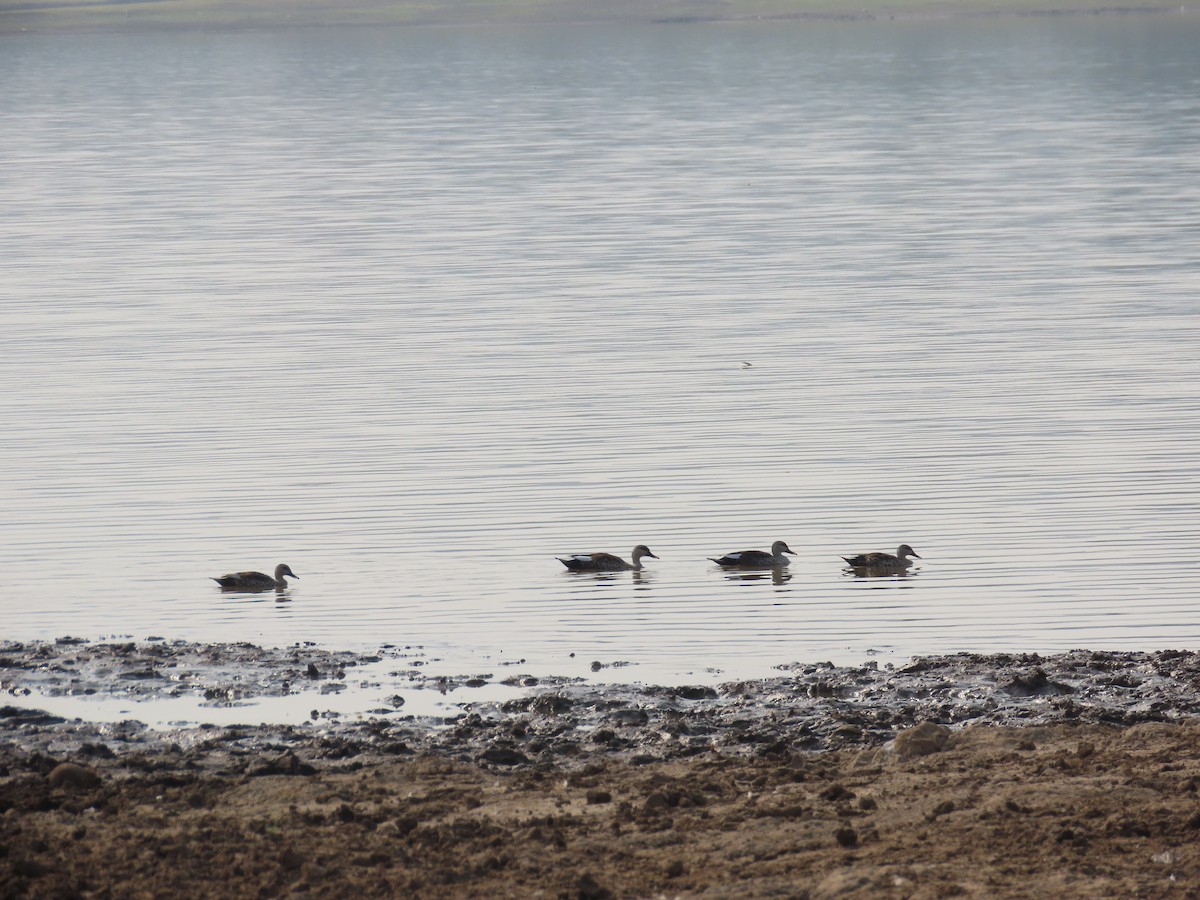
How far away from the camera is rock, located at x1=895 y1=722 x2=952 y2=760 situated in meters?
11.5

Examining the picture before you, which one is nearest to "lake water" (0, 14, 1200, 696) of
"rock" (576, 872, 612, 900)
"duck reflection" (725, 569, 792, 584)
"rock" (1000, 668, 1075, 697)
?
"duck reflection" (725, 569, 792, 584)

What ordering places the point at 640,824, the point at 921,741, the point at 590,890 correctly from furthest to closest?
1. the point at 921,741
2. the point at 640,824
3. the point at 590,890

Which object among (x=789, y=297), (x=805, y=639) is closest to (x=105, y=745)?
(x=805, y=639)

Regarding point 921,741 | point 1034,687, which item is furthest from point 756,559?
point 921,741

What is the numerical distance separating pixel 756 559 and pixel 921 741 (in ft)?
17.3

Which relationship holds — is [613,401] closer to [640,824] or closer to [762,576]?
[762,576]

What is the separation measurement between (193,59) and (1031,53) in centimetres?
7146

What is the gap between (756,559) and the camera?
1667cm

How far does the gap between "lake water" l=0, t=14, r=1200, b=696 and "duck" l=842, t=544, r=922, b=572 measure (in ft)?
0.66

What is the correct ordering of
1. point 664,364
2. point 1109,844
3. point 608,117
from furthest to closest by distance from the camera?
point 608,117 < point 664,364 < point 1109,844

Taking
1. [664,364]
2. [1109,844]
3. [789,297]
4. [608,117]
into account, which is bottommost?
[1109,844]

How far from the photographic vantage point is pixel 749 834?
10.0 m

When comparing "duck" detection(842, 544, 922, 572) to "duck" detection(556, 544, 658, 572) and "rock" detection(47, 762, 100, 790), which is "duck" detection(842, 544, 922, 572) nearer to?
"duck" detection(556, 544, 658, 572)

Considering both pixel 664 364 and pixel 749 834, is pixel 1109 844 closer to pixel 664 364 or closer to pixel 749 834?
pixel 749 834
